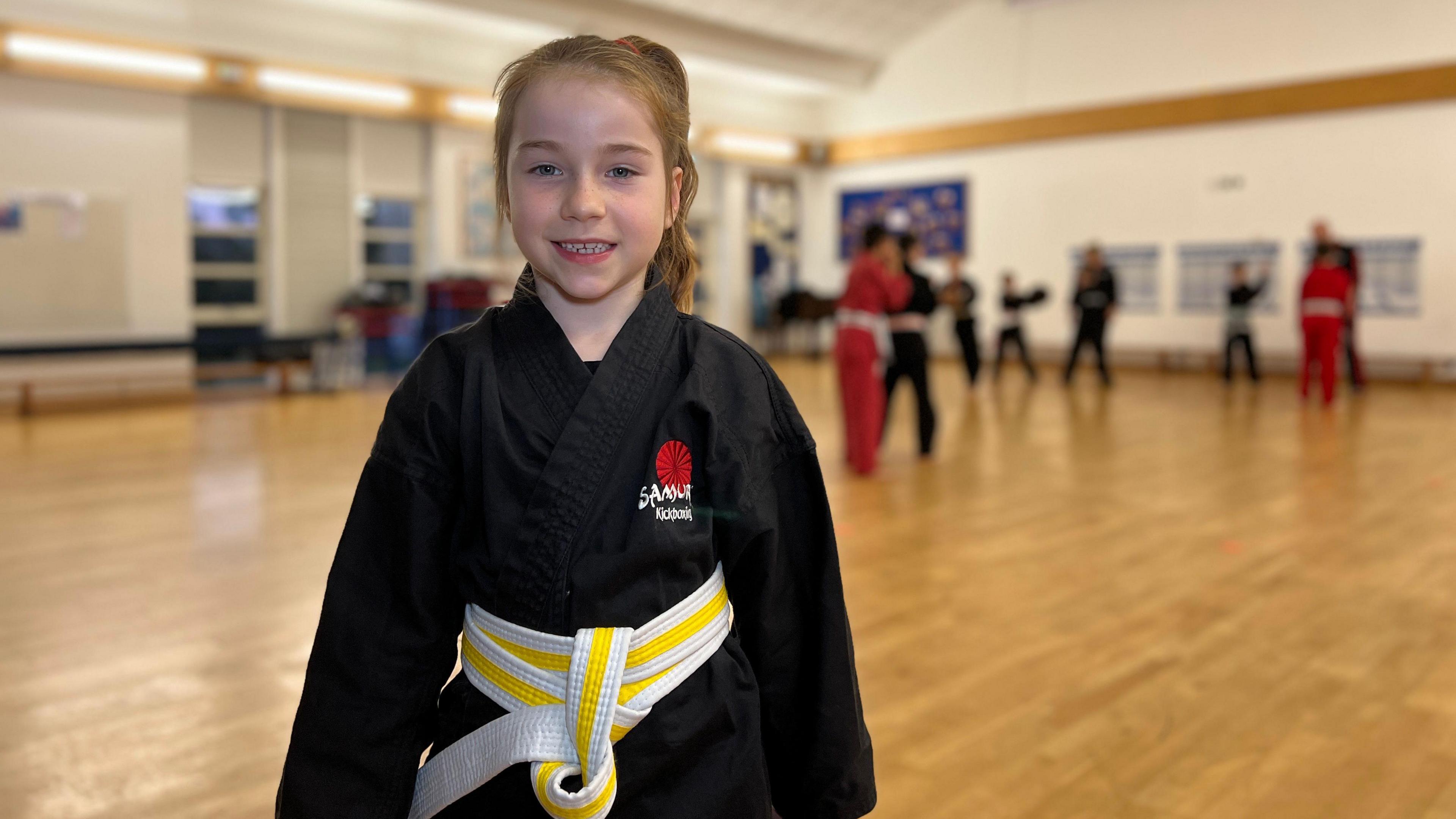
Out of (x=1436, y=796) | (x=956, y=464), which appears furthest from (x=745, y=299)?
(x=1436, y=796)

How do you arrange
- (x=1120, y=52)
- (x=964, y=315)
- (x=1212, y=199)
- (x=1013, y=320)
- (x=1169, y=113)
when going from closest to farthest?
(x=964, y=315) → (x=1013, y=320) → (x=1212, y=199) → (x=1169, y=113) → (x=1120, y=52)

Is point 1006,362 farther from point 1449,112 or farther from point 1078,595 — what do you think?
point 1078,595

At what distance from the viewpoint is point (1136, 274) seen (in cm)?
1330

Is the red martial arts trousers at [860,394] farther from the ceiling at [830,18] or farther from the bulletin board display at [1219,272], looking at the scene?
the bulletin board display at [1219,272]

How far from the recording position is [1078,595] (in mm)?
3631

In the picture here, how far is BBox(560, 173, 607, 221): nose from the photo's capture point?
3.46ft

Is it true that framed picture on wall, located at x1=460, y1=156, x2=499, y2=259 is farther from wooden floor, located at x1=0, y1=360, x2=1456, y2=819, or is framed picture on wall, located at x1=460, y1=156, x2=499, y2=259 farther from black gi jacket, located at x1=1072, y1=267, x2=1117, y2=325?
black gi jacket, located at x1=1072, y1=267, x2=1117, y2=325

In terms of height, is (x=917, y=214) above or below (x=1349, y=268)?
above

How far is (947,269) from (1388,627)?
40.4 feet

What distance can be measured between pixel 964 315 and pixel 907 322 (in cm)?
437

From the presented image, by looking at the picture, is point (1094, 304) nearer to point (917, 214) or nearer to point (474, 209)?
point (917, 214)

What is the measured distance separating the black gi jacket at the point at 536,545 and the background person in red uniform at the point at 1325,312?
9504 mm

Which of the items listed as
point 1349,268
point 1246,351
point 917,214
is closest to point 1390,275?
point 1246,351

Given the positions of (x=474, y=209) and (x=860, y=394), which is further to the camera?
(x=474, y=209)
